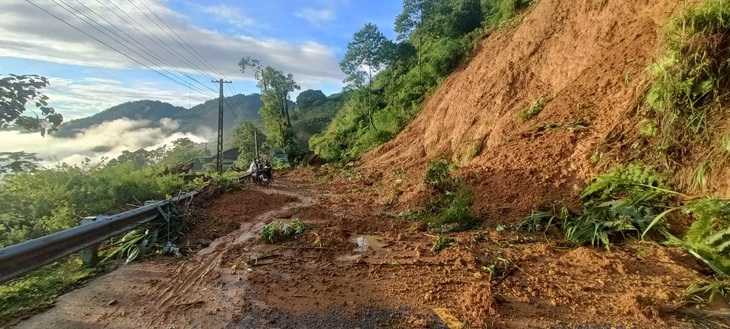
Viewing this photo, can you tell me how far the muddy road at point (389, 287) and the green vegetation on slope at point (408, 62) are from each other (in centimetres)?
1479

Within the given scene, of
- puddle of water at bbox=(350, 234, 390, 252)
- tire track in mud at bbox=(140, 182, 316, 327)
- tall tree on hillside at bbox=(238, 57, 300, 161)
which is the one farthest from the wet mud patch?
tall tree on hillside at bbox=(238, 57, 300, 161)

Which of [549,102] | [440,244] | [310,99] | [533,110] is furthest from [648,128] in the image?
[310,99]

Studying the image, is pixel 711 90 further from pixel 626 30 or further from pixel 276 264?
pixel 276 264

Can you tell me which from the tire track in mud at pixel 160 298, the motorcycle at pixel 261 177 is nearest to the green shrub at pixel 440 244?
the tire track in mud at pixel 160 298

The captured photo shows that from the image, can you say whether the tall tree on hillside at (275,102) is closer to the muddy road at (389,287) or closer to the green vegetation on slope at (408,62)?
the green vegetation on slope at (408,62)

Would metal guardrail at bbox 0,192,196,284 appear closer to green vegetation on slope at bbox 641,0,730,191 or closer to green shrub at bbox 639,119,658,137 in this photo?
green vegetation on slope at bbox 641,0,730,191

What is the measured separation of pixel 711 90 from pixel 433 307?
5.02 meters

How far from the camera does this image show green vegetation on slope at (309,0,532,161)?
20031mm

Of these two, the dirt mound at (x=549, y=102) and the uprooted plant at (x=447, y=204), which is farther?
the dirt mound at (x=549, y=102)

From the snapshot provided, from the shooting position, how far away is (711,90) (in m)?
4.91

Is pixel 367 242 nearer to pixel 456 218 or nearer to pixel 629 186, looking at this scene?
pixel 456 218

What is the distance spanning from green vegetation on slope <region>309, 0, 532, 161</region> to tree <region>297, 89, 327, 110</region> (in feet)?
115

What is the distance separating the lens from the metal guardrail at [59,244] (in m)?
2.90

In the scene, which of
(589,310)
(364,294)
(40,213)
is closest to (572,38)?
(589,310)
